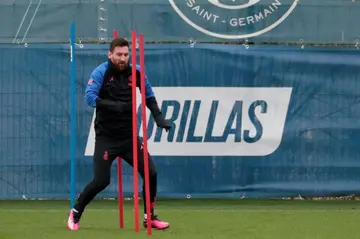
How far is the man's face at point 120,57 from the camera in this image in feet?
25.8

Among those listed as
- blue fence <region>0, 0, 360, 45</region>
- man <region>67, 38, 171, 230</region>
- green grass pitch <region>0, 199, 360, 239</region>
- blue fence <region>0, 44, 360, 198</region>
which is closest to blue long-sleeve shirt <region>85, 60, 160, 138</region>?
man <region>67, 38, 171, 230</region>

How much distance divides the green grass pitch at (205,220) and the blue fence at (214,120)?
0.87ft

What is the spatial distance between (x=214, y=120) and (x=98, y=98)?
3687 mm

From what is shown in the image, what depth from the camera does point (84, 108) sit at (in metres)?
11.3

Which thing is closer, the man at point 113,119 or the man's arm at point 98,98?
the man's arm at point 98,98

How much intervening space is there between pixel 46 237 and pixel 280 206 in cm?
388

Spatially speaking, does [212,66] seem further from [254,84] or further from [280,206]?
[280,206]

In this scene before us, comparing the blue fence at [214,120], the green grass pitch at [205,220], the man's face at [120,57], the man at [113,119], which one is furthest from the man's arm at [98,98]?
the blue fence at [214,120]

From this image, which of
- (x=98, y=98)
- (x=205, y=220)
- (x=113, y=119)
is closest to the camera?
(x=98, y=98)

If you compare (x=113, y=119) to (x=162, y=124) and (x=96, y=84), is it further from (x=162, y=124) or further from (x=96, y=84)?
(x=162, y=124)

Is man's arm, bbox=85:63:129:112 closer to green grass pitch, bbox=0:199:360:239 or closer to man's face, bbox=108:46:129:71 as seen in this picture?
man's face, bbox=108:46:129:71

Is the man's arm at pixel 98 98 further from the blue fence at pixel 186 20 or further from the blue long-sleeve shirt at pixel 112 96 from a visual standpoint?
the blue fence at pixel 186 20

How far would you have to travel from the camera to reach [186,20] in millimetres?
11406

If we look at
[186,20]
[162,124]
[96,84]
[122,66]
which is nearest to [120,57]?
[122,66]
